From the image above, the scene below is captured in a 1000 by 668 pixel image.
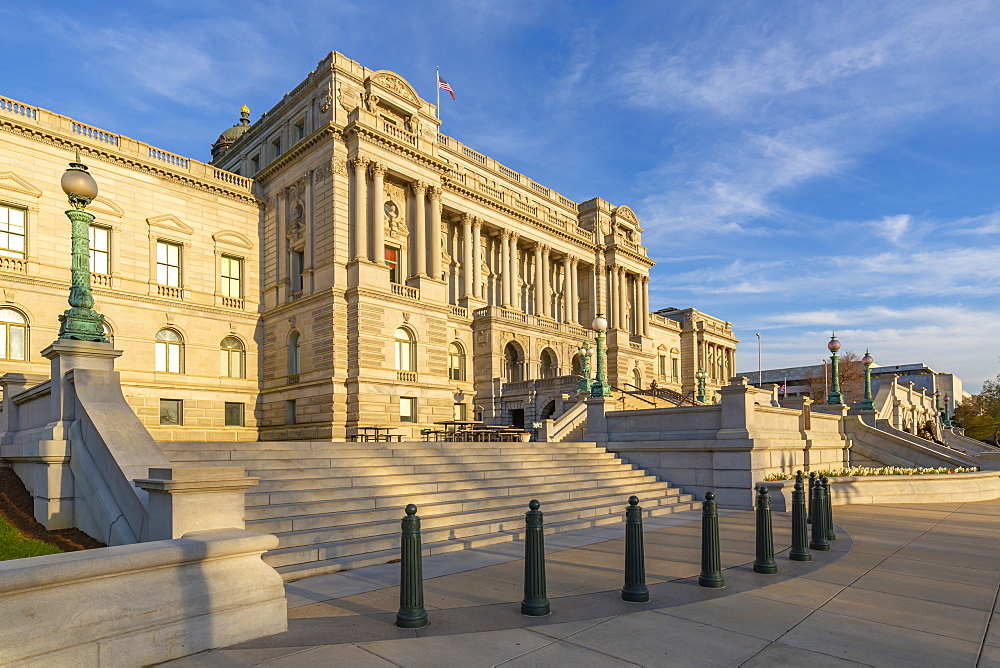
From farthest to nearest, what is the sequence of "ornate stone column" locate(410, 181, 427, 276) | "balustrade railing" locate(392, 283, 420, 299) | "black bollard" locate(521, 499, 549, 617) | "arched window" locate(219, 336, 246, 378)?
"ornate stone column" locate(410, 181, 427, 276), "arched window" locate(219, 336, 246, 378), "balustrade railing" locate(392, 283, 420, 299), "black bollard" locate(521, 499, 549, 617)

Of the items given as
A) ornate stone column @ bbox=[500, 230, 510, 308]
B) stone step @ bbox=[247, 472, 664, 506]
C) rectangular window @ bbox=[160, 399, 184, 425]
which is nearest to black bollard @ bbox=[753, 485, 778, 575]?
stone step @ bbox=[247, 472, 664, 506]

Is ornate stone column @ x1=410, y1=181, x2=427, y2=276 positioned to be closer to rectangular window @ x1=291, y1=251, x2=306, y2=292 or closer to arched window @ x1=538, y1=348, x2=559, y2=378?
rectangular window @ x1=291, y1=251, x2=306, y2=292

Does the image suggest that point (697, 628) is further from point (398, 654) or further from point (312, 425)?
point (312, 425)

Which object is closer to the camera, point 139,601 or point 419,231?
point 139,601

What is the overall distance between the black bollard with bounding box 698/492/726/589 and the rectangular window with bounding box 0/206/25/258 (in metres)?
32.9

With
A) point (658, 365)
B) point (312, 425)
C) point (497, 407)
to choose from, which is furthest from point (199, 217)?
point (658, 365)

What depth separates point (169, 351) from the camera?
111 ft

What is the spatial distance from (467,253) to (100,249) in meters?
23.2

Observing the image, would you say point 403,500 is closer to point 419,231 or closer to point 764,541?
point 764,541

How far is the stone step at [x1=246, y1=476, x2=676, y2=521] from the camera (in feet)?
35.7

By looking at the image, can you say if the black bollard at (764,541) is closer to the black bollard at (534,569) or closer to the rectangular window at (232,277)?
the black bollard at (534,569)

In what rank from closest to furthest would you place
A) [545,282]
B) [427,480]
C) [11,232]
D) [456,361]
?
1. [427,480]
2. [11,232]
3. [456,361]
4. [545,282]

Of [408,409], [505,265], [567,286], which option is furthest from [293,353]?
[567,286]

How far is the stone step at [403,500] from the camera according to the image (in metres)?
10.9
